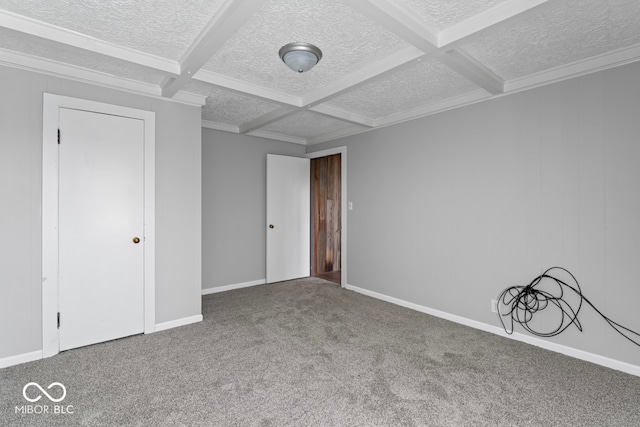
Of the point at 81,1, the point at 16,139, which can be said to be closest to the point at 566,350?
the point at 81,1

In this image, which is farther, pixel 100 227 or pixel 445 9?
pixel 100 227

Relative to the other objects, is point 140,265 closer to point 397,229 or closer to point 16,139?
point 16,139

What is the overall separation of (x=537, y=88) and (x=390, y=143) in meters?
1.64

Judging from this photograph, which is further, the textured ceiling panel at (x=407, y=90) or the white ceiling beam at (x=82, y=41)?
the textured ceiling panel at (x=407, y=90)

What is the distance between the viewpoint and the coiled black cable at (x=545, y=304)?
8.33 feet

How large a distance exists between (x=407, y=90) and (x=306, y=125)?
5.52ft

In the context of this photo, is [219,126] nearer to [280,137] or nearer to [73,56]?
[280,137]

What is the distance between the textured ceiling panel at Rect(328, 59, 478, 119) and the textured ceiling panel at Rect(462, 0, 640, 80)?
34 cm

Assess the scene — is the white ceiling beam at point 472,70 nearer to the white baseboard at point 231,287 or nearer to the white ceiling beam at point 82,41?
the white ceiling beam at point 82,41

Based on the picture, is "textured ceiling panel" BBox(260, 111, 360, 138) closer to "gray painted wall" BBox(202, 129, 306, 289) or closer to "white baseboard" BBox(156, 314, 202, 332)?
"gray painted wall" BBox(202, 129, 306, 289)

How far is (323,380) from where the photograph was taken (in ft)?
7.17

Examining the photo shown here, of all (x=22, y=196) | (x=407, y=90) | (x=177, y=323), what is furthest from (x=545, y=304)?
(x=22, y=196)

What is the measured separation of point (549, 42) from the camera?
2.18m

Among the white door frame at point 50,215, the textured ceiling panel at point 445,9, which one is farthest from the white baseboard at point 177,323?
the textured ceiling panel at point 445,9
